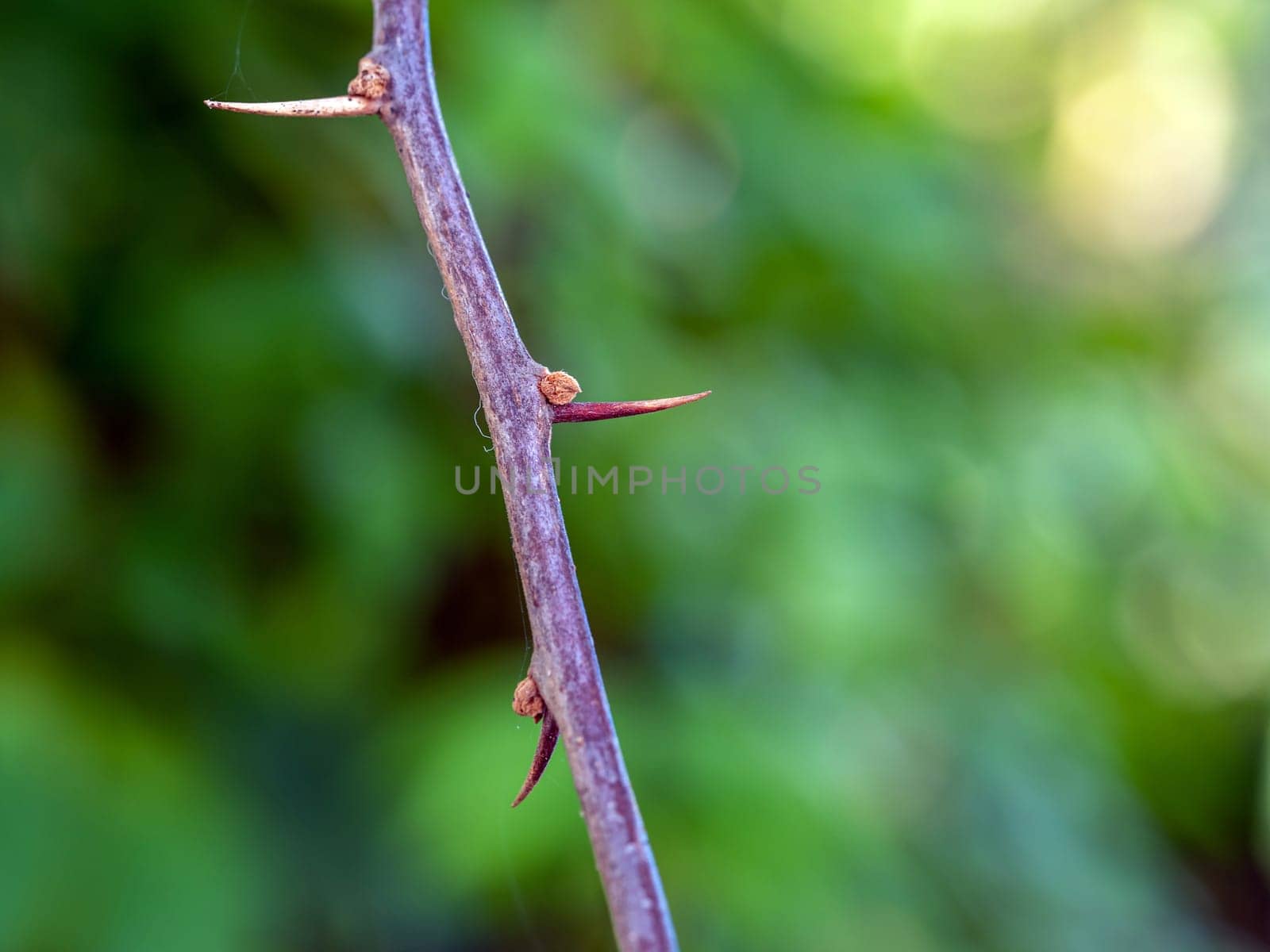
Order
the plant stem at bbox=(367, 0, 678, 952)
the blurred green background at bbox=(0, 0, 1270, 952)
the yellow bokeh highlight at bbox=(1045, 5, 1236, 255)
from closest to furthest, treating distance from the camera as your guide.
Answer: the plant stem at bbox=(367, 0, 678, 952) → the blurred green background at bbox=(0, 0, 1270, 952) → the yellow bokeh highlight at bbox=(1045, 5, 1236, 255)

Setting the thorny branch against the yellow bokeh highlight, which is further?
the yellow bokeh highlight

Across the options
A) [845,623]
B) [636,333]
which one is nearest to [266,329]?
[636,333]

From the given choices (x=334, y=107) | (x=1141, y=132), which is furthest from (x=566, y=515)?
(x=1141, y=132)

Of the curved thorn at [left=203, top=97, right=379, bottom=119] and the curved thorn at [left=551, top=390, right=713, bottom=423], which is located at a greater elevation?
the curved thorn at [left=203, top=97, right=379, bottom=119]

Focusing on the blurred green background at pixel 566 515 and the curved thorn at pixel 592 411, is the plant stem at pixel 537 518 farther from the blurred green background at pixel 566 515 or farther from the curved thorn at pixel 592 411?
the blurred green background at pixel 566 515

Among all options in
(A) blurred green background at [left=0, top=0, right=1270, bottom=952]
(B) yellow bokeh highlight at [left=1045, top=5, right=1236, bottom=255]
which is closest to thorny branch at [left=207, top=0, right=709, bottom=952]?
(A) blurred green background at [left=0, top=0, right=1270, bottom=952]

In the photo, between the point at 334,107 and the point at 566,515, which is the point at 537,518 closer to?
the point at 334,107

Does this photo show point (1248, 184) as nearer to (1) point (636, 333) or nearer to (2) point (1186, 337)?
(2) point (1186, 337)

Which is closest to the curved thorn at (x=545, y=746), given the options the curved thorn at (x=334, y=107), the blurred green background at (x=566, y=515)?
the curved thorn at (x=334, y=107)

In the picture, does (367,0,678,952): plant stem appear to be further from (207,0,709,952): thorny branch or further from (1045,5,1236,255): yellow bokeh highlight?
(1045,5,1236,255): yellow bokeh highlight
